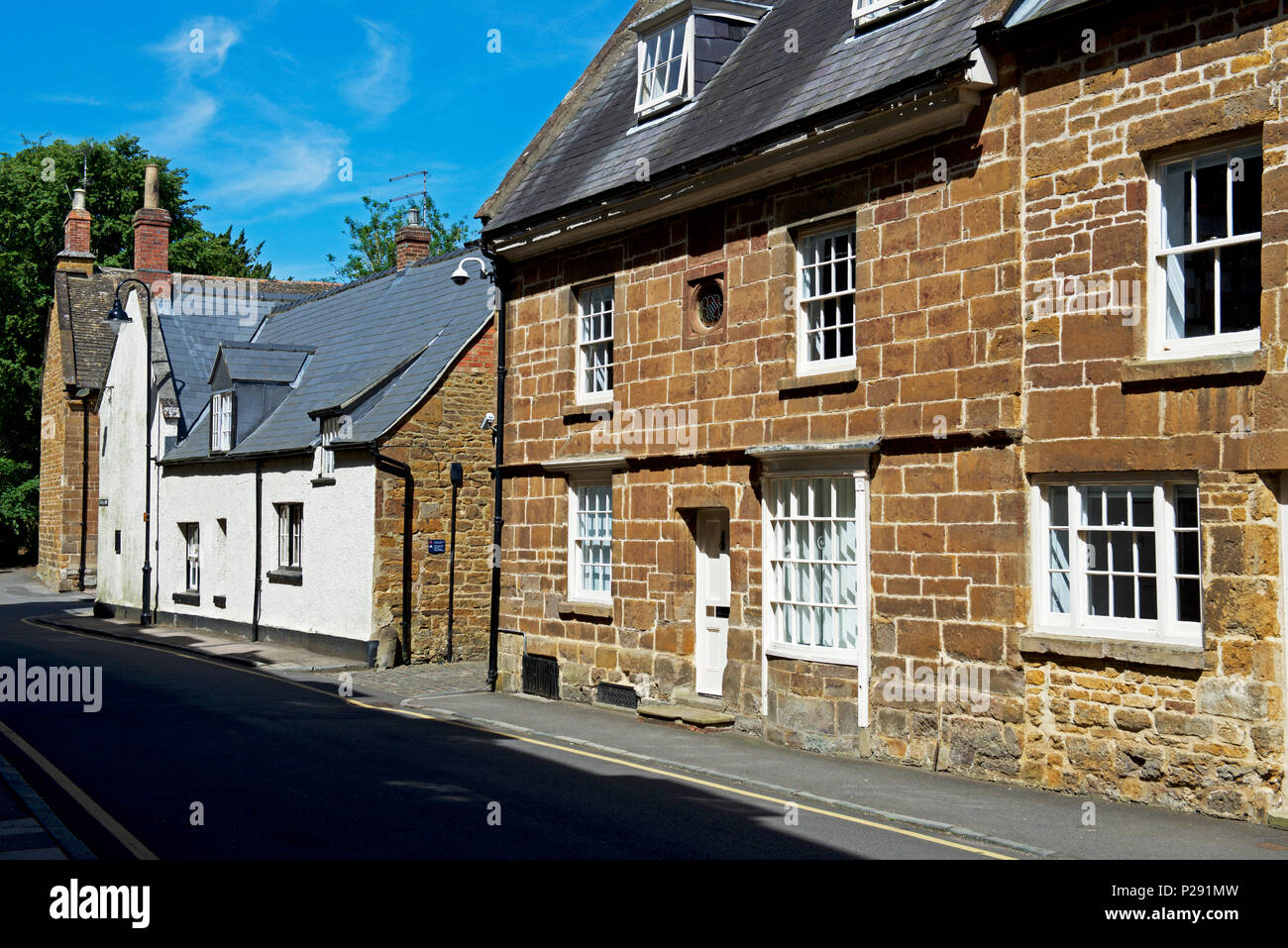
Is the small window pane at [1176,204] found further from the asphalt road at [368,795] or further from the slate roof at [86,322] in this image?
the slate roof at [86,322]

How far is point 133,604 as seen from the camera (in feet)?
110

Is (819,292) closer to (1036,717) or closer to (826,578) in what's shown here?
(826,578)

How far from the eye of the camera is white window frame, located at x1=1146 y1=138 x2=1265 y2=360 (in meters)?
10.4

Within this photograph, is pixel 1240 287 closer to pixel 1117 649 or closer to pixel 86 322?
pixel 1117 649

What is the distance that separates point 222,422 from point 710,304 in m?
17.2

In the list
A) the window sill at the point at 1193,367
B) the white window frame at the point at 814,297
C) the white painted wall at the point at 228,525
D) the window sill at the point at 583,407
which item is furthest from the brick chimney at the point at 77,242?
the window sill at the point at 1193,367

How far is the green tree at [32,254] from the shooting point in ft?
166

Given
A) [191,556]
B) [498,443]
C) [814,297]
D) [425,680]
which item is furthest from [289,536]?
[814,297]

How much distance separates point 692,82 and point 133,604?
23616 millimetres

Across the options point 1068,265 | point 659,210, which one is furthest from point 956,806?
point 659,210

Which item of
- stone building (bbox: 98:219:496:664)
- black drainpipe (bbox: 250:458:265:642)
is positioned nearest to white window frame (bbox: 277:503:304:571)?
stone building (bbox: 98:219:496:664)

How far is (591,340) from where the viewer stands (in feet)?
59.3
